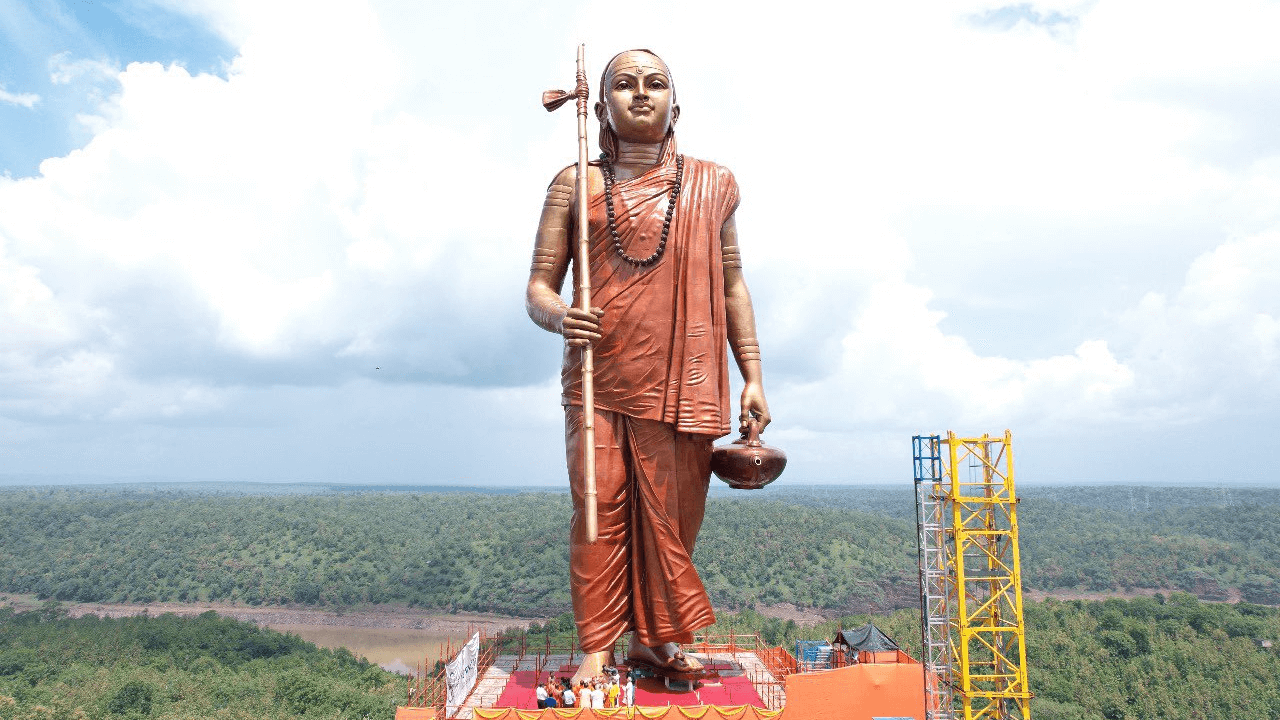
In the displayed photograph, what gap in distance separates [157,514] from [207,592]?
21731 millimetres

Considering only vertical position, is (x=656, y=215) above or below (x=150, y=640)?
above

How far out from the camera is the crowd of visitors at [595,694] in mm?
8009

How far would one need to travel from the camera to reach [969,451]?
1727 cm

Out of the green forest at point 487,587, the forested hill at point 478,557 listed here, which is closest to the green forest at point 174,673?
the green forest at point 487,587

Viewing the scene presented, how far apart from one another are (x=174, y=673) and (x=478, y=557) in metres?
27.1

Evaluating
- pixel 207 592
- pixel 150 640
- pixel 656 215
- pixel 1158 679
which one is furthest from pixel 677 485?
pixel 207 592

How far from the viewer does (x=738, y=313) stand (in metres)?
9.20

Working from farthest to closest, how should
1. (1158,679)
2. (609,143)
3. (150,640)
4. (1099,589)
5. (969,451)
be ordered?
1. (1099,589)
2. (150,640)
3. (1158,679)
4. (969,451)
5. (609,143)

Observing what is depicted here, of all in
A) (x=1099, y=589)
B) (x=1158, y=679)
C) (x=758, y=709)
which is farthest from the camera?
(x=1099, y=589)

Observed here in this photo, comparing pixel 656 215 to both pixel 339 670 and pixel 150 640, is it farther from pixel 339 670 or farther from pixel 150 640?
pixel 150 640

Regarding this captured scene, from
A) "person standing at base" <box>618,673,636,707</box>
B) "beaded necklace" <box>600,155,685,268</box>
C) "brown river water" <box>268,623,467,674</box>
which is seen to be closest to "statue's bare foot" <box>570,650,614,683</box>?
"person standing at base" <box>618,673,636,707</box>

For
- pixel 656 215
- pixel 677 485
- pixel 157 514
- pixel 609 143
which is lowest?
pixel 157 514

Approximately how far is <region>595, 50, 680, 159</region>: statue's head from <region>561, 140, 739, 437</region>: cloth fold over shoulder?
476mm

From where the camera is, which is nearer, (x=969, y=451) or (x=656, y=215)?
(x=656, y=215)
